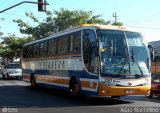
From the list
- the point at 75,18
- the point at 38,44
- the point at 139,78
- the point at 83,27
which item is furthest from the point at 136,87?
the point at 75,18

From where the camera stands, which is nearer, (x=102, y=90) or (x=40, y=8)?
(x=102, y=90)

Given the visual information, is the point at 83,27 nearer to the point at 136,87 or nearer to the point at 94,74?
the point at 94,74

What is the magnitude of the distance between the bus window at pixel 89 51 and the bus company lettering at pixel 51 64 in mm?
3348

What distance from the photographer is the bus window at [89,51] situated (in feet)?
55.7

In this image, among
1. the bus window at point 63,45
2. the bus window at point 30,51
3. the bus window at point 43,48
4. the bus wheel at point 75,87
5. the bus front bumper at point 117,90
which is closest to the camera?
the bus front bumper at point 117,90

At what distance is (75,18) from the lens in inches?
2050

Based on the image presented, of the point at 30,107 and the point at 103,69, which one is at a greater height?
the point at 103,69

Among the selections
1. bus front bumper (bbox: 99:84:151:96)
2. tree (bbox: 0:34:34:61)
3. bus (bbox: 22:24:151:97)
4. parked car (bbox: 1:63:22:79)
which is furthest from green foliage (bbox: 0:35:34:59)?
bus front bumper (bbox: 99:84:151:96)

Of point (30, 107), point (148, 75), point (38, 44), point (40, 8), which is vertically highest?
point (40, 8)

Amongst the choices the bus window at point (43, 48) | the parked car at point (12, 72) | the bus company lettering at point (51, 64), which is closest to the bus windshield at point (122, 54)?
the bus company lettering at point (51, 64)

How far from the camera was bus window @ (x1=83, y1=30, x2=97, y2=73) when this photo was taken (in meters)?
17.0

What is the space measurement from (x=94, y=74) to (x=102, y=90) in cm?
86

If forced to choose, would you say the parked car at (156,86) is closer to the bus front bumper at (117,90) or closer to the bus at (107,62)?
the bus at (107,62)

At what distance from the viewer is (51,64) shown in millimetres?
22906
